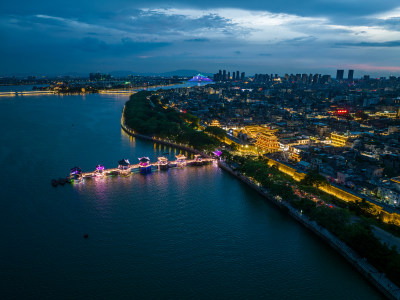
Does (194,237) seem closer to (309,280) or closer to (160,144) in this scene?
(309,280)

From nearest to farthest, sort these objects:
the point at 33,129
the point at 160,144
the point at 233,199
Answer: the point at 233,199
the point at 160,144
the point at 33,129

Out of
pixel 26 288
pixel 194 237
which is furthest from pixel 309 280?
pixel 26 288

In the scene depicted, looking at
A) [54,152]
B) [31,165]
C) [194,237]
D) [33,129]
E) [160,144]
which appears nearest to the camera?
[194,237]

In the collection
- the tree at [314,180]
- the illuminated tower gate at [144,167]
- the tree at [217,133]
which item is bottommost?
the illuminated tower gate at [144,167]

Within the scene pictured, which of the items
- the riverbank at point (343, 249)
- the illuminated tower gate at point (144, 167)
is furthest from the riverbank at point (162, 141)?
the riverbank at point (343, 249)

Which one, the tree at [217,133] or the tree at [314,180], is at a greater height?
the tree at [217,133]

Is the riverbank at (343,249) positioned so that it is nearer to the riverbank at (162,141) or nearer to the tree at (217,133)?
the riverbank at (162,141)

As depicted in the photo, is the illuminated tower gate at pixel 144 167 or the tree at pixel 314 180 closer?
the tree at pixel 314 180

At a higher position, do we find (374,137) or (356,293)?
(374,137)
